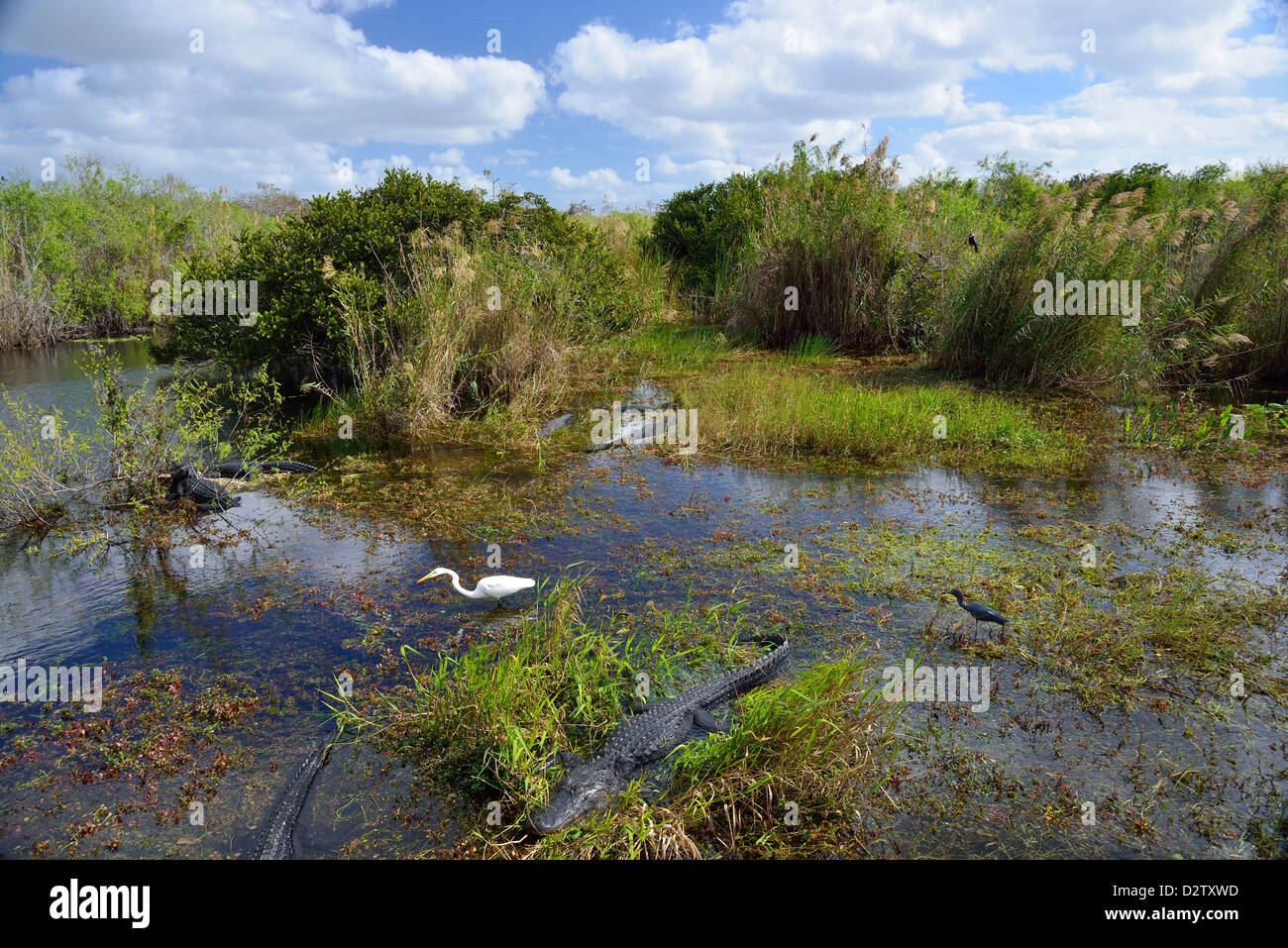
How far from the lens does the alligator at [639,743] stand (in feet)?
9.05

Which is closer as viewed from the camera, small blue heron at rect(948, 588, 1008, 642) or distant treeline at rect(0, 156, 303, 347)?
small blue heron at rect(948, 588, 1008, 642)

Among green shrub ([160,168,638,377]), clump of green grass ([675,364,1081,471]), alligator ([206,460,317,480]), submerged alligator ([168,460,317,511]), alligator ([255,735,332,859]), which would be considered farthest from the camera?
green shrub ([160,168,638,377])

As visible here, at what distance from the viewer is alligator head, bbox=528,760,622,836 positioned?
269 cm

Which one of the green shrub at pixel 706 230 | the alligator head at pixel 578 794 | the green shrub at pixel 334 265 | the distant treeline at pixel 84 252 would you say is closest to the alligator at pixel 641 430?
the green shrub at pixel 334 265

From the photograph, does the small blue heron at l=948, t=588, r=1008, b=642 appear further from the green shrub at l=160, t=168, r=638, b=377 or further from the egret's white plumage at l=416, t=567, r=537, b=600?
the green shrub at l=160, t=168, r=638, b=377

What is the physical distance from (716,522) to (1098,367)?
20.0 ft

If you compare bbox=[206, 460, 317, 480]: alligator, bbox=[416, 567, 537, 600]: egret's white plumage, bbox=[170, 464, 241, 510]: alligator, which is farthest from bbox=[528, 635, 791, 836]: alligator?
bbox=[206, 460, 317, 480]: alligator

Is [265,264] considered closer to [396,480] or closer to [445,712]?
[396,480]

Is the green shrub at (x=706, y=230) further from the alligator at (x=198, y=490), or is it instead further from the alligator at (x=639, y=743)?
the alligator at (x=639, y=743)

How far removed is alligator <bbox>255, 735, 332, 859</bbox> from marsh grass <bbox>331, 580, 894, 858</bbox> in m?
0.28

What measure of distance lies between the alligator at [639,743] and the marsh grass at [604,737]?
0.21 ft

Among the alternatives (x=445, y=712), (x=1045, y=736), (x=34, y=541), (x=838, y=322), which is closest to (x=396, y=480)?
(x=34, y=541)

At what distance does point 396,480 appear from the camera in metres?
6.75

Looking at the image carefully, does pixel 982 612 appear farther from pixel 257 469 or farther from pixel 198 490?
pixel 257 469
